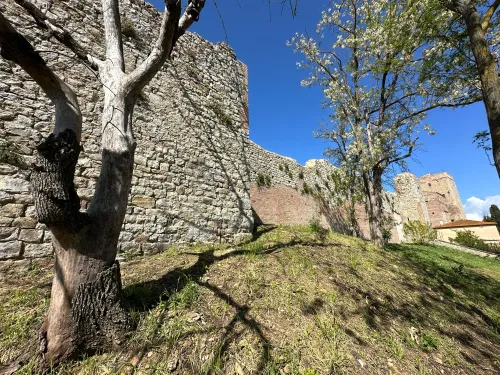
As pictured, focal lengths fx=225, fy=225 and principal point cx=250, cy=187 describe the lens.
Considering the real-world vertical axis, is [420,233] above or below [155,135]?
below

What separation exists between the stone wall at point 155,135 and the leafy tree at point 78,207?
926 mm

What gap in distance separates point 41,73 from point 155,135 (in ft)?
9.27

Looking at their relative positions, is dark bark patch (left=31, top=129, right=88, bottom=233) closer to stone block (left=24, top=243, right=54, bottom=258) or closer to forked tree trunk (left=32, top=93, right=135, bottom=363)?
forked tree trunk (left=32, top=93, right=135, bottom=363)

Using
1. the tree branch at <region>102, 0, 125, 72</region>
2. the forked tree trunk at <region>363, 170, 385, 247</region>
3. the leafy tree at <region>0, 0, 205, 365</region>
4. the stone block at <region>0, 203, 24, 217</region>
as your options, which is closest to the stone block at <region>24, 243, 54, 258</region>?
the stone block at <region>0, 203, 24, 217</region>

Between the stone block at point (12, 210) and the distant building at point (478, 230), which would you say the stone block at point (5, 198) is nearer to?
the stone block at point (12, 210)

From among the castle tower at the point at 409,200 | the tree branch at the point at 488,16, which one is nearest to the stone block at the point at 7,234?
the tree branch at the point at 488,16

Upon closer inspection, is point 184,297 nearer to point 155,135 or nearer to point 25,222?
point 25,222

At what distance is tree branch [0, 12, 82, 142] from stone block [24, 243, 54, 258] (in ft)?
7.53

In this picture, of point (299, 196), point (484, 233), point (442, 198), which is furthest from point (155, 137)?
point (442, 198)

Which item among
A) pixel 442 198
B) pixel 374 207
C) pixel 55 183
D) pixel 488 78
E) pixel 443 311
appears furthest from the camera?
pixel 442 198

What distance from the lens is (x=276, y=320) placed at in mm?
2773

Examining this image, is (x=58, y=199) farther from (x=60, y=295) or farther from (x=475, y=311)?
(x=475, y=311)

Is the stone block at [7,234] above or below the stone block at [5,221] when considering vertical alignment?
below

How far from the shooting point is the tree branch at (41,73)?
2.10 m
